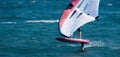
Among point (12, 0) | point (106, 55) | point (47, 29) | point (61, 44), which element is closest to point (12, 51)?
point (61, 44)

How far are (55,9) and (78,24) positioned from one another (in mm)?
54741

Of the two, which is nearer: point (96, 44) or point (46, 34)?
point (96, 44)

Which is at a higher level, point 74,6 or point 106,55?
point 74,6

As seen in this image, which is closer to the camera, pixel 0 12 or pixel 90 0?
pixel 90 0

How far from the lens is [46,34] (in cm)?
7619

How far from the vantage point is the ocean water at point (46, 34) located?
62562 millimetres

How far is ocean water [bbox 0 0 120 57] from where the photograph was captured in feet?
205

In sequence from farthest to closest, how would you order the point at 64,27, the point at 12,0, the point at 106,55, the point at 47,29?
the point at 12,0 < the point at 47,29 < the point at 106,55 < the point at 64,27

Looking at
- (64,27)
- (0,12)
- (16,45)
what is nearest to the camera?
(64,27)

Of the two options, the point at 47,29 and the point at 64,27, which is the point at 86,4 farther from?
the point at 47,29

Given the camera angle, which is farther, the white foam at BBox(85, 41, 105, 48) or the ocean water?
the white foam at BBox(85, 41, 105, 48)

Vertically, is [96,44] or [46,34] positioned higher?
[46,34]

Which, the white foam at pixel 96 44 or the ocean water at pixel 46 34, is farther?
the white foam at pixel 96 44

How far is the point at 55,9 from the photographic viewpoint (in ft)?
368
